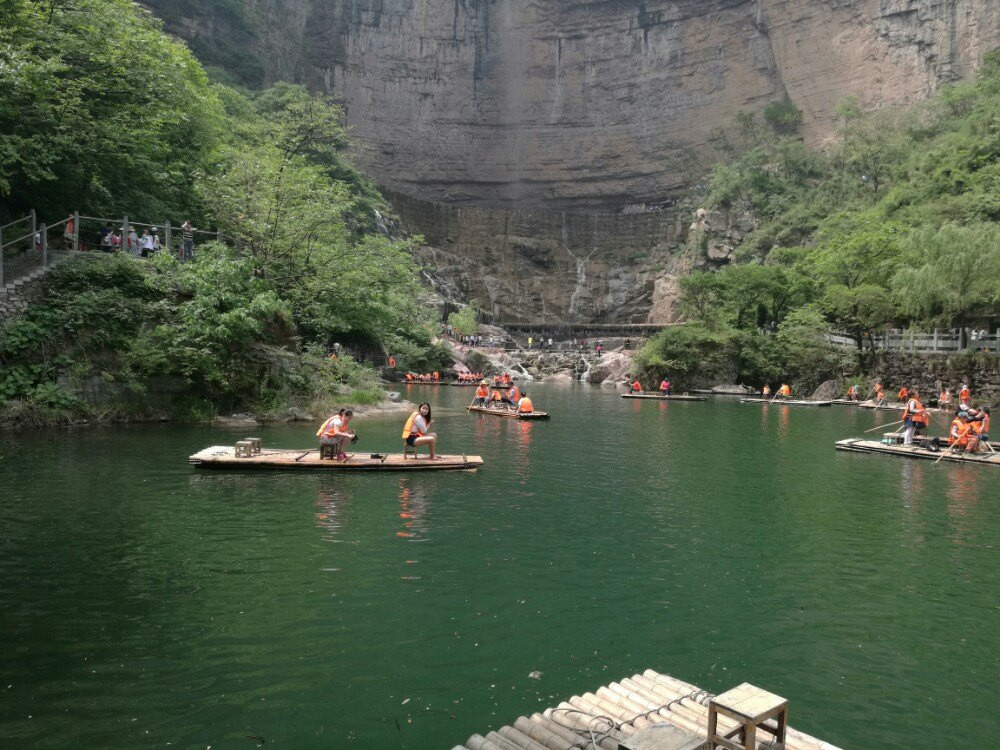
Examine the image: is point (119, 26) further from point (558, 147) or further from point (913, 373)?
point (558, 147)

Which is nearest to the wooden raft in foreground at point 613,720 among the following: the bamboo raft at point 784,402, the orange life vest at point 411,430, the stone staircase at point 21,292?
the orange life vest at point 411,430

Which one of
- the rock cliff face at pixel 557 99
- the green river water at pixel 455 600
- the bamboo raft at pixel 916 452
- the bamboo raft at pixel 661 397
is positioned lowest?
the green river water at pixel 455 600

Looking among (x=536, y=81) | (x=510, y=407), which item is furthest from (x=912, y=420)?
(x=536, y=81)

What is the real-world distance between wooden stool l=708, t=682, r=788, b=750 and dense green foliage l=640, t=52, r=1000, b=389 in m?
35.2

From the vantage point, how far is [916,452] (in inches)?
736

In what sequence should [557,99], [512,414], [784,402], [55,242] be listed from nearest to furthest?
[55,242] → [512,414] → [784,402] → [557,99]

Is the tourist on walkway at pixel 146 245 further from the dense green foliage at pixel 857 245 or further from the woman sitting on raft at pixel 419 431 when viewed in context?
the dense green foliage at pixel 857 245

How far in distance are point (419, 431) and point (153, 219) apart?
15609 mm

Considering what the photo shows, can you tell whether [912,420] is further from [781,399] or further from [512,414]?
[781,399]

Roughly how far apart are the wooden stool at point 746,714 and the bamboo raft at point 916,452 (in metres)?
16.3

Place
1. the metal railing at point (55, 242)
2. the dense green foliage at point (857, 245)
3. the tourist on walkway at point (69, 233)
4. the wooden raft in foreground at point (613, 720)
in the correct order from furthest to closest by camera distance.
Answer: the dense green foliage at point (857, 245) → the tourist on walkway at point (69, 233) → the metal railing at point (55, 242) → the wooden raft in foreground at point (613, 720)

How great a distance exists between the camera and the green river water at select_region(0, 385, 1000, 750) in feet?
18.1

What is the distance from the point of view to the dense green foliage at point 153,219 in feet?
63.8

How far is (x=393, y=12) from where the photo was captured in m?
85.0
